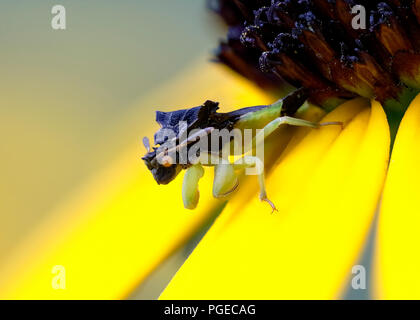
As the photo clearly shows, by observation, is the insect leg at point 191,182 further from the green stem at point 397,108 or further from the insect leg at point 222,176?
the green stem at point 397,108

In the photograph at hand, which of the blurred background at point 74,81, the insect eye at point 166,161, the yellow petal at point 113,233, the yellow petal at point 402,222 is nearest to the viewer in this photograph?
the yellow petal at point 402,222

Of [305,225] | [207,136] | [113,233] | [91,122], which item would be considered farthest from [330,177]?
[91,122]

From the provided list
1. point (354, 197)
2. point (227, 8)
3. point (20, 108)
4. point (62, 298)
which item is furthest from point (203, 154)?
point (20, 108)

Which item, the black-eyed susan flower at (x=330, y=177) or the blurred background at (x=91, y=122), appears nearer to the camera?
the black-eyed susan flower at (x=330, y=177)

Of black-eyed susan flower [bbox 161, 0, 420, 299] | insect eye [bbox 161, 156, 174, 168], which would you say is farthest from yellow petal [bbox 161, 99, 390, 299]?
insect eye [bbox 161, 156, 174, 168]

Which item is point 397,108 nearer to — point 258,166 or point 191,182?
point 258,166

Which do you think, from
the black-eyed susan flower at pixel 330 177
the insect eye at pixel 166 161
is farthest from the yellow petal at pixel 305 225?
the insect eye at pixel 166 161

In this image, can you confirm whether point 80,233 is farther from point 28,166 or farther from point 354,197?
point 354,197
